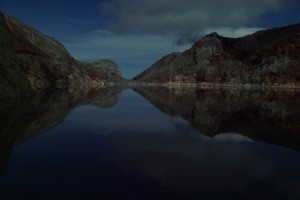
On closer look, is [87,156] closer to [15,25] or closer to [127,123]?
[127,123]

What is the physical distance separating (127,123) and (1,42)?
38.2 meters

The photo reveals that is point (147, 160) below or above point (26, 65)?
below

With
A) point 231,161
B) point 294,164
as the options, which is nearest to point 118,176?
point 231,161

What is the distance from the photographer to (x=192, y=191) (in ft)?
46.8

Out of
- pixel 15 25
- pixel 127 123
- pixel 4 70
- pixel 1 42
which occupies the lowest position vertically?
pixel 127 123

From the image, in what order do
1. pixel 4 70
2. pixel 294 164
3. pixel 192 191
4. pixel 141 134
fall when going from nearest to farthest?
1. pixel 192 191
2. pixel 294 164
3. pixel 141 134
4. pixel 4 70

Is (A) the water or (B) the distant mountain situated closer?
(A) the water

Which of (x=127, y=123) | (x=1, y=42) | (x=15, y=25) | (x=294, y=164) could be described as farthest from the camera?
(x=15, y=25)

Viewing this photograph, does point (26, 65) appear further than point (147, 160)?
Yes

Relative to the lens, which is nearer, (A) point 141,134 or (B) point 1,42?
(A) point 141,134

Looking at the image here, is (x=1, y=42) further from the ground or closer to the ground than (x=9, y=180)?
further from the ground

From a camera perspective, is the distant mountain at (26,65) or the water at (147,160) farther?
the distant mountain at (26,65)

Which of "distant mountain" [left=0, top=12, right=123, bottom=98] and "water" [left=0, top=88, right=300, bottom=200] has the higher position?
"distant mountain" [left=0, top=12, right=123, bottom=98]

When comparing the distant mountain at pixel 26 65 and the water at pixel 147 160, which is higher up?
the distant mountain at pixel 26 65
